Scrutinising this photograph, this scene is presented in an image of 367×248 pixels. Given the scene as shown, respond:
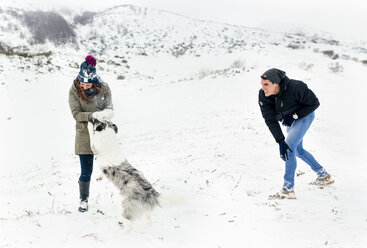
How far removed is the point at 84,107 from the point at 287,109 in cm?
309

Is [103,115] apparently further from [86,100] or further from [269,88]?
[269,88]

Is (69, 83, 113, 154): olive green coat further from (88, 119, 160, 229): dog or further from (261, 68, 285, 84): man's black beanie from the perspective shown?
(261, 68, 285, 84): man's black beanie

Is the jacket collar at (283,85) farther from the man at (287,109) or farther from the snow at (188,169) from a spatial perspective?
the snow at (188,169)

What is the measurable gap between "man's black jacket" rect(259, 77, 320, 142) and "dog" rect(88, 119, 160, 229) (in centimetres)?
214

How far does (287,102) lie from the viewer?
164 inches

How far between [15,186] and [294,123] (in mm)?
6167

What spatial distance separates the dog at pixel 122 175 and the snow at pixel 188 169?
0.69 ft

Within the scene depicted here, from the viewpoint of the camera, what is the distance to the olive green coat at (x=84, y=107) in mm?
4004

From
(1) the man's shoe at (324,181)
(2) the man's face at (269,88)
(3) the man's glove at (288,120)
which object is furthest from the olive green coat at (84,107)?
(1) the man's shoe at (324,181)

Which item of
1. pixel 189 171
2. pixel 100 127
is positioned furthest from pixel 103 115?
pixel 189 171

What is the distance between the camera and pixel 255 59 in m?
23.2

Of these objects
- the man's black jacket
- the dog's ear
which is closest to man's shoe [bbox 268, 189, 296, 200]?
the man's black jacket

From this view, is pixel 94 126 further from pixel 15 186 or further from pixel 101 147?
pixel 15 186

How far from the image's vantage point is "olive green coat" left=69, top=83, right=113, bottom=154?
400cm
